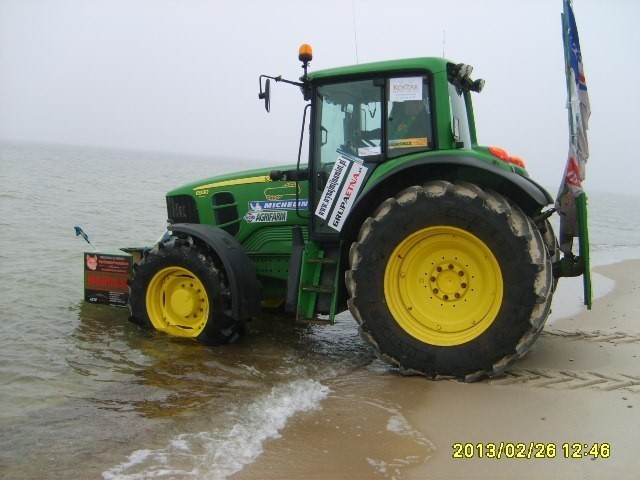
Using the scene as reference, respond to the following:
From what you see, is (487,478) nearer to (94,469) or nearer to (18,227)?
(94,469)

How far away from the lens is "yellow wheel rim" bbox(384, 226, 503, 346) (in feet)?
13.1

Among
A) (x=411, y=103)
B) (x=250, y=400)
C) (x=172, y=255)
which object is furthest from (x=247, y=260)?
(x=411, y=103)

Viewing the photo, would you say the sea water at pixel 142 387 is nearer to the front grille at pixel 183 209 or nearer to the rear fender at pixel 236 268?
the rear fender at pixel 236 268

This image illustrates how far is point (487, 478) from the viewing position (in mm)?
2668

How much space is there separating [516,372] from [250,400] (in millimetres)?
1915

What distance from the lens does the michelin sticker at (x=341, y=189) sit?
4602 millimetres

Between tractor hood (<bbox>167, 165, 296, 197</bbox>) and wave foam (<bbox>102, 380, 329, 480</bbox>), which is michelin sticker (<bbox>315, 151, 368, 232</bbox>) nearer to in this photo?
tractor hood (<bbox>167, 165, 296, 197</bbox>)

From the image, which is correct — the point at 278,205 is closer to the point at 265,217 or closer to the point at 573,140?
the point at 265,217

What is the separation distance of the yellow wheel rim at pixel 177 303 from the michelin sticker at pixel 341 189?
1.35m

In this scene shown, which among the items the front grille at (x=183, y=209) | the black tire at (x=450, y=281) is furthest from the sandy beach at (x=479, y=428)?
the front grille at (x=183, y=209)

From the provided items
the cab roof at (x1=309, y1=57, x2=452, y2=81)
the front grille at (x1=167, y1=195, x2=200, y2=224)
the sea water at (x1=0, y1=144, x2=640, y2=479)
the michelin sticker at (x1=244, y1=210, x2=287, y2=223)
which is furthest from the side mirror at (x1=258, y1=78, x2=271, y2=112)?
the sea water at (x1=0, y1=144, x2=640, y2=479)

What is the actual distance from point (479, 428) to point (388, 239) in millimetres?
1451

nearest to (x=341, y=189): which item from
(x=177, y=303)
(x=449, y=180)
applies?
(x=449, y=180)

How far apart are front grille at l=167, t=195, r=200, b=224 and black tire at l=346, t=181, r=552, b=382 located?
2.30 meters
